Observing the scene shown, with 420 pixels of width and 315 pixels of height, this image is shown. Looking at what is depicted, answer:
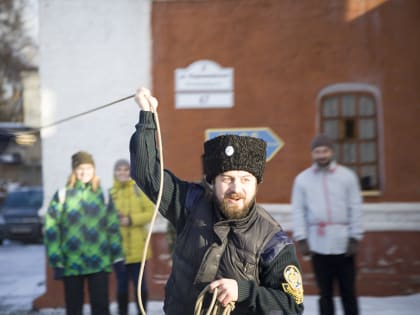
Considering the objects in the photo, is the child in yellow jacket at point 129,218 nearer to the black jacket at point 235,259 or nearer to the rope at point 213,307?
the black jacket at point 235,259

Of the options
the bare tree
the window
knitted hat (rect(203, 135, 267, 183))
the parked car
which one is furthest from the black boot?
the bare tree

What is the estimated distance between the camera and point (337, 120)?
324 inches

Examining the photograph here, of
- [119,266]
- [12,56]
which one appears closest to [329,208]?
[119,266]

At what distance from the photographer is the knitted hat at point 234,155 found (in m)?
2.96

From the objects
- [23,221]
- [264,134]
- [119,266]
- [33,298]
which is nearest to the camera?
[119,266]

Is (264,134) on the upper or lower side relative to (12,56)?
lower

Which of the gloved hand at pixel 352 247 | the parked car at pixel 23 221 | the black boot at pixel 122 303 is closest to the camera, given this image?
the gloved hand at pixel 352 247

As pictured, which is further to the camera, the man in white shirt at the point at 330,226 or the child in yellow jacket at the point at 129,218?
the child in yellow jacket at the point at 129,218

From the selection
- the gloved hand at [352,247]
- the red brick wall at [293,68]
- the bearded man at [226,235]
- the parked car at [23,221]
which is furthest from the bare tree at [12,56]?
the bearded man at [226,235]

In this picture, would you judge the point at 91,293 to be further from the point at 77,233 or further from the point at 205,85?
the point at 205,85

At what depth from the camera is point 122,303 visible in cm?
649

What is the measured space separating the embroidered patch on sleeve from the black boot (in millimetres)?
3857

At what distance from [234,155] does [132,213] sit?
3.52 metres

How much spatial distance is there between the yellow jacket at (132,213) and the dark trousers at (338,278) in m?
1.60
